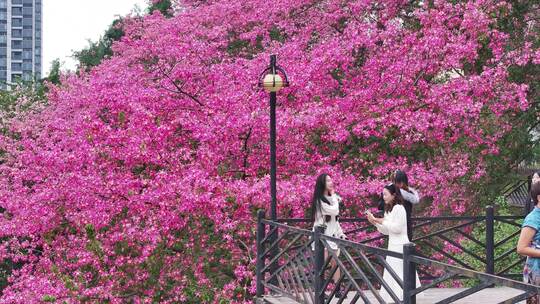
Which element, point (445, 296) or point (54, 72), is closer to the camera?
point (445, 296)

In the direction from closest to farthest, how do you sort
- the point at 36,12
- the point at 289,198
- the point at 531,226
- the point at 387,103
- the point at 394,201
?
the point at 531,226 < the point at 394,201 < the point at 289,198 < the point at 387,103 < the point at 36,12

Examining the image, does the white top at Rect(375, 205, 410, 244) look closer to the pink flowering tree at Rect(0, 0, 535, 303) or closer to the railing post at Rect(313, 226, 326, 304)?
the railing post at Rect(313, 226, 326, 304)

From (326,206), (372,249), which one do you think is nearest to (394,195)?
(326,206)

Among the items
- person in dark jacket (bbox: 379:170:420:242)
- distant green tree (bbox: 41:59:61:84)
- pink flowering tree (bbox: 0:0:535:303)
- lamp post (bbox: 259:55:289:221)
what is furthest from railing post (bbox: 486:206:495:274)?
distant green tree (bbox: 41:59:61:84)

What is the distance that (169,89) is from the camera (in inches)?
494

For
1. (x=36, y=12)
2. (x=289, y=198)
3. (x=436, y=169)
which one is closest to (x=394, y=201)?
(x=289, y=198)

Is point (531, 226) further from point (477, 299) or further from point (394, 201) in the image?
point (477, 299)

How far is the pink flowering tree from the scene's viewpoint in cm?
1119

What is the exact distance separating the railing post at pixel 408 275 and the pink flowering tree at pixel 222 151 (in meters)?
5.04

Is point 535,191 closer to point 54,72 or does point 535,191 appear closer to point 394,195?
point 394,195

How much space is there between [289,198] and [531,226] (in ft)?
16.7

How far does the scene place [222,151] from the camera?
11.8 m

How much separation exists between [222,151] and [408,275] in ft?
20.7

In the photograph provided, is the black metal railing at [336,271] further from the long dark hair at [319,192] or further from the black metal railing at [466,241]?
the long dark hair at [319,192]
